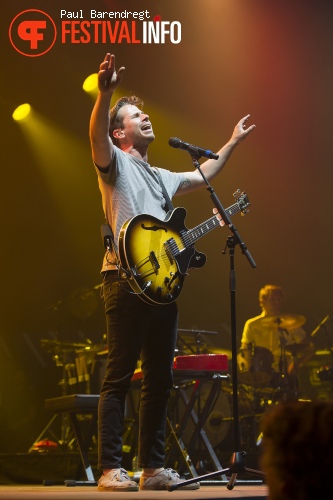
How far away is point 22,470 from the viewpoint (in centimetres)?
557

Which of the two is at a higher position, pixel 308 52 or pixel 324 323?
pixel 308 52

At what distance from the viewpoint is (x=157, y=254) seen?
10.8 feet

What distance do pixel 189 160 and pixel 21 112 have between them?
71.9 inches

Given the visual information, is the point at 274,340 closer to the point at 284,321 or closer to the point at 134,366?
the point at 284,321

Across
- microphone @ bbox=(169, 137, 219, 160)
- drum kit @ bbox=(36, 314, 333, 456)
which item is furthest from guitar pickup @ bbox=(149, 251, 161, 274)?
drum kit @ bbox=(36, 314, 333, 456)

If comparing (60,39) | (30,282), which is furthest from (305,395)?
(60,39)

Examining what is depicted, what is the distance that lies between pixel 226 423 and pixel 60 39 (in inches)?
164

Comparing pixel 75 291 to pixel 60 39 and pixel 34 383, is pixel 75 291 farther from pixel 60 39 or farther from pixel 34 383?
pixel 60 39

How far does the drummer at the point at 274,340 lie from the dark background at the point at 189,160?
19.4 inches

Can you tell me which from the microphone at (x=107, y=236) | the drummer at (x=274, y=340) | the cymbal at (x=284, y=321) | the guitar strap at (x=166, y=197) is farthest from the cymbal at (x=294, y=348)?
the microphone at (x=107, y=236)

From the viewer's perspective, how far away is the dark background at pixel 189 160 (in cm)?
711

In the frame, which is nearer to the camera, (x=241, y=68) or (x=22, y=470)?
(x=22, y=470)

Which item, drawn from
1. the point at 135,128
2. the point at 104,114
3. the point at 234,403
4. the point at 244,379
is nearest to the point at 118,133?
the point at 135,128

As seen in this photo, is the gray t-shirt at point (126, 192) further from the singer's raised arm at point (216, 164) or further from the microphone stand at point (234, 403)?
the singer's raised arm at point (216, 164)
